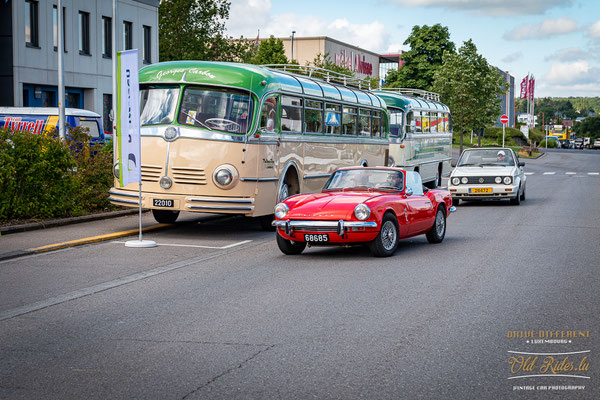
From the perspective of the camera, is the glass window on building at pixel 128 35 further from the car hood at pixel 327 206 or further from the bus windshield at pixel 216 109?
the car hood at pixel 327 206

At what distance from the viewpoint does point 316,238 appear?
11562 millimetres

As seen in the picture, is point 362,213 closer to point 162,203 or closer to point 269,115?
point 162,203

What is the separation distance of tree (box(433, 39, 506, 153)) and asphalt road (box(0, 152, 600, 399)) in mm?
45124

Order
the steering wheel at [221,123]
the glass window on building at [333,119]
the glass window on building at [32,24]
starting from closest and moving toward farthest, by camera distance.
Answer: the steering wheel at [221,123], the glass window on building at [333,119], the glass window on building at [32,24]

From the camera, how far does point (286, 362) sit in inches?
236

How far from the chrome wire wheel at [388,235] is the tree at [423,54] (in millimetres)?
71021

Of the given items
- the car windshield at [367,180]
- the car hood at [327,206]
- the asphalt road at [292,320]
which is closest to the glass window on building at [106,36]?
the asphalt road at [292,320]

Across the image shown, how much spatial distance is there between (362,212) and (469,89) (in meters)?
48.1

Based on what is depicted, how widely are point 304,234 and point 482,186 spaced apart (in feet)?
37.3

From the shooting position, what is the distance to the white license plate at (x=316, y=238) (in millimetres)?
11516

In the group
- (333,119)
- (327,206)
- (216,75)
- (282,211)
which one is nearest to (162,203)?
(216,75)

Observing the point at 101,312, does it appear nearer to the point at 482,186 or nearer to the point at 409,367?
the point at 409,367

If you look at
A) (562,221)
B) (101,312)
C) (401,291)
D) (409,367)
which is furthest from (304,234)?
(562,221)

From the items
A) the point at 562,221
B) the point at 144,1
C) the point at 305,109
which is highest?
the point at 144,1
